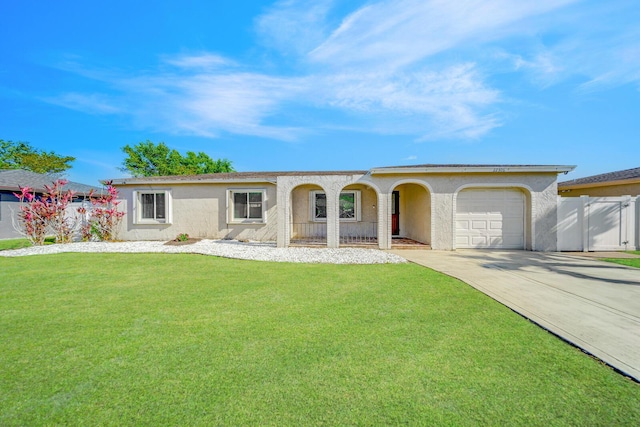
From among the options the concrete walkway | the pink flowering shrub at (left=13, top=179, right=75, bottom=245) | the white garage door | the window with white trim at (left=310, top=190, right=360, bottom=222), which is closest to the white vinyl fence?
the white garage door

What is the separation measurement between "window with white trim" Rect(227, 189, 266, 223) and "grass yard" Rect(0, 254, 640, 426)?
8300 millimetres

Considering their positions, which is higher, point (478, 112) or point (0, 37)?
point (0, 37)

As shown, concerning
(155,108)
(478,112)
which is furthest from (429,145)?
(155,108)

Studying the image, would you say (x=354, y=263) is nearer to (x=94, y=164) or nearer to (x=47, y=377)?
(x=47, y=377)

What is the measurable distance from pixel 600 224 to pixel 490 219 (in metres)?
4.04

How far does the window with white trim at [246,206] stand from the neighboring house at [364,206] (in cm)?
5

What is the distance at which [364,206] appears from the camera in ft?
45.0

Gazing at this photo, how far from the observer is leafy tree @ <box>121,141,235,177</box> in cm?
3638

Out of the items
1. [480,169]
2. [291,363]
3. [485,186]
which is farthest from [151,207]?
[485,186]

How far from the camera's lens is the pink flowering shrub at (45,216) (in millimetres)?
11625

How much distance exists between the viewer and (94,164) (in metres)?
40.0

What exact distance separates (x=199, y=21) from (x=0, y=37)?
16.2 meters

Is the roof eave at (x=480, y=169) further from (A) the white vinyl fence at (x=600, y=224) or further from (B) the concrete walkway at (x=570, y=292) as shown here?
(B) the concrete walkway at (x=570, y=292)

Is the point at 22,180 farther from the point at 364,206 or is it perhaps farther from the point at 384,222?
the point at 384,222
